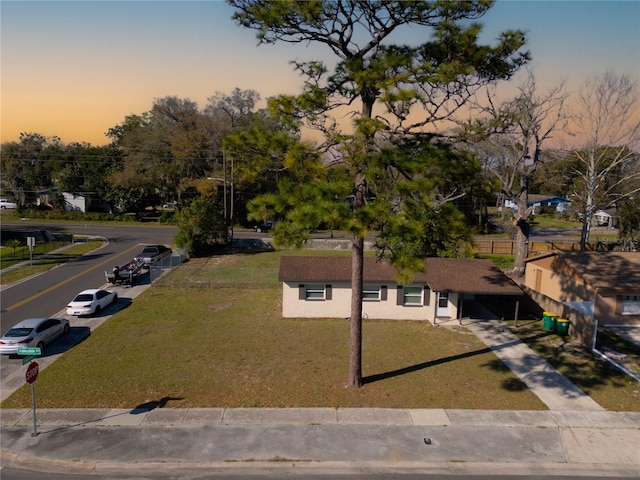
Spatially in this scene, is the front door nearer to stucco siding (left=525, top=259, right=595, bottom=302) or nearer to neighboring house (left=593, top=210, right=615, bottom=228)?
stucco siding (left=525, top=259, right=595, bottom=302)

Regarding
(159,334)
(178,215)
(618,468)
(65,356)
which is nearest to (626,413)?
(618,468)

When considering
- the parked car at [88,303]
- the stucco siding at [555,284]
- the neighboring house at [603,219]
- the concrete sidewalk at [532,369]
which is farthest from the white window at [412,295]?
the neighboring house at [603,219]

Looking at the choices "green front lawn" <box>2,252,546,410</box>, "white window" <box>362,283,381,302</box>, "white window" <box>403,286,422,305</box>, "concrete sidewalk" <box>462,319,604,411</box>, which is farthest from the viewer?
"white window" <box>403,286,422,305</box>

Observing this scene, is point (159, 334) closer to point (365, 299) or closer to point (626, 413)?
point (365, 299)

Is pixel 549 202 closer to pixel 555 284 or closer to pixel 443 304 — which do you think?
pixel 555 284

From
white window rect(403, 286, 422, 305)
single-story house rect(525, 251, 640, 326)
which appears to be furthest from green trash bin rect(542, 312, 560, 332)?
white window rect(403, 286, 422, 305)

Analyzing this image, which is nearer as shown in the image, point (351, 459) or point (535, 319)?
point (351, 459)

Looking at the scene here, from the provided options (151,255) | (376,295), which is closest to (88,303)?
(376,295)
